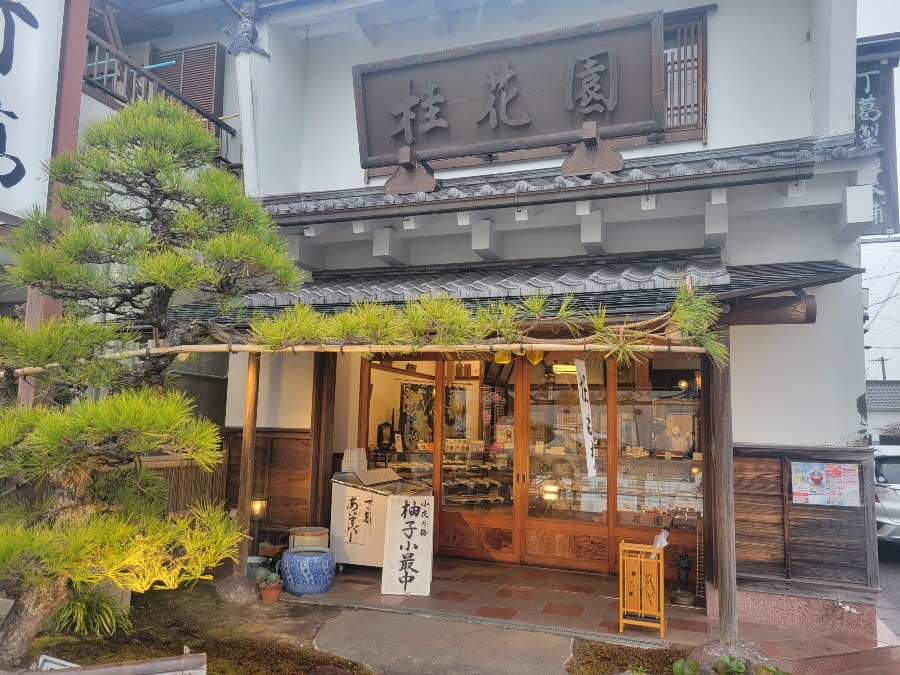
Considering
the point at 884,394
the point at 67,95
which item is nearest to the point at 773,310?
the point at 67,95

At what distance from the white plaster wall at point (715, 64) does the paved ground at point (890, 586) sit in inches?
206

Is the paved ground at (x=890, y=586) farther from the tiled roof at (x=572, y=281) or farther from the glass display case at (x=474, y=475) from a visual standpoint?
the glass display case at (x=474, y=475)

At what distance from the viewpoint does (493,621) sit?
5934 mm

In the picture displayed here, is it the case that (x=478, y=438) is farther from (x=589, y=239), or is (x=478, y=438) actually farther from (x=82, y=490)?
(x=82, y=490)

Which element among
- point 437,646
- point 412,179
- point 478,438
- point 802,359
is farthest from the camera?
point 478,438

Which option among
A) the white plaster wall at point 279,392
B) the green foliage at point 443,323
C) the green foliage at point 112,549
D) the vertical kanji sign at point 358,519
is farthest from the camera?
the white plaster wall at point 279,392

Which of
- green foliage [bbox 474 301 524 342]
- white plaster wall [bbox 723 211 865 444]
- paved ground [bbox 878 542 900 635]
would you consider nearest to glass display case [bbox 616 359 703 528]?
white plaster wall [bbox 723 211 865 444]

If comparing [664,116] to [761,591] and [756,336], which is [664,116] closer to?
[756,336]

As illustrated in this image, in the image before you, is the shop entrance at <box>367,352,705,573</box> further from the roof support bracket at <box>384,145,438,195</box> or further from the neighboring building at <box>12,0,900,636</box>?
the roof support bracket at <box>384,145,438,195</box>

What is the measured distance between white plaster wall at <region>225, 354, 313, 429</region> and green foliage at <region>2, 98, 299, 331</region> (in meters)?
4.10

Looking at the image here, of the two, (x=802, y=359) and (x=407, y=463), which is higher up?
(x=802, y=359)

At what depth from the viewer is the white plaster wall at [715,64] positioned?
6.68 meters

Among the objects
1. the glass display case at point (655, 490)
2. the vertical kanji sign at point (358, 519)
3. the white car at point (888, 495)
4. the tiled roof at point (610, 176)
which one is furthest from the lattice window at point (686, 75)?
the white car at point (888, 495)

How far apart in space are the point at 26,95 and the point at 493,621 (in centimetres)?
548
